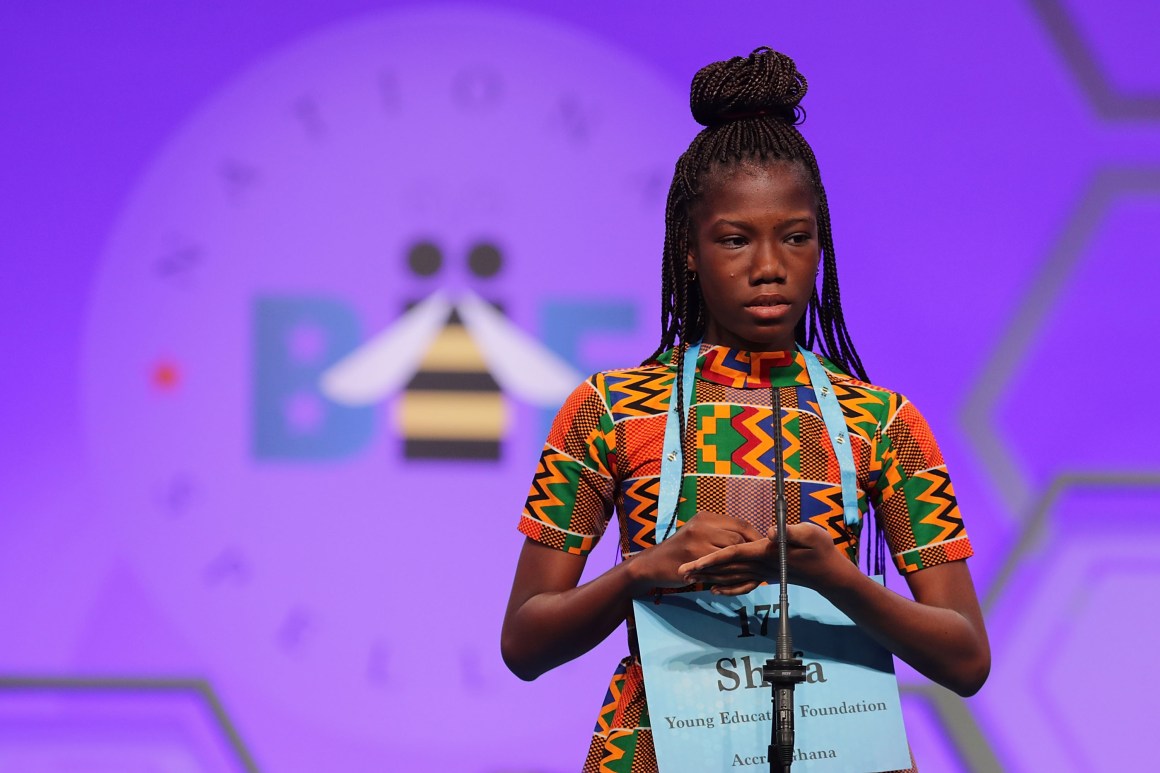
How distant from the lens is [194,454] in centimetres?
234

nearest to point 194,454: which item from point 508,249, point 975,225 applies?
point 508,249

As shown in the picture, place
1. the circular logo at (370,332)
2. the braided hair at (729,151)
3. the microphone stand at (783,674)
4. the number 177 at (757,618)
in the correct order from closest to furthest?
the microphone stand at (783,674) → the number 177 at (757,618) → the braided hair at (729,151) → the circular logo at (370,332)

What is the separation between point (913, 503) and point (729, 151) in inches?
12.3

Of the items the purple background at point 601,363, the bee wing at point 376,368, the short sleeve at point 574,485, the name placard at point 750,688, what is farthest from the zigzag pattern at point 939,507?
the bee wing at point 376,368

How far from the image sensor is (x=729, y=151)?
3.81 feet

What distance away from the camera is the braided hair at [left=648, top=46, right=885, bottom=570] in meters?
1.16

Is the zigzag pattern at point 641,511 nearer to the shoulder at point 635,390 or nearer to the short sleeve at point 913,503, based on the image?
the shoulder at point 635,390

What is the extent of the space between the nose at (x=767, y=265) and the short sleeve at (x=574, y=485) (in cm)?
16

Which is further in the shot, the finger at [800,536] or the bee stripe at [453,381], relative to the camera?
the bee stripe at [453,381]

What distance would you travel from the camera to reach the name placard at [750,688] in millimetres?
1016

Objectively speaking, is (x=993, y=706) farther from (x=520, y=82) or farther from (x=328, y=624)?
(x=520, y=82)

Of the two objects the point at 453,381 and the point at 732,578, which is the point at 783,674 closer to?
the point at 732,578

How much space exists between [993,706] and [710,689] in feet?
4.74

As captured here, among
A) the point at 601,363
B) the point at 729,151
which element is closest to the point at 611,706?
the point at 729,151
